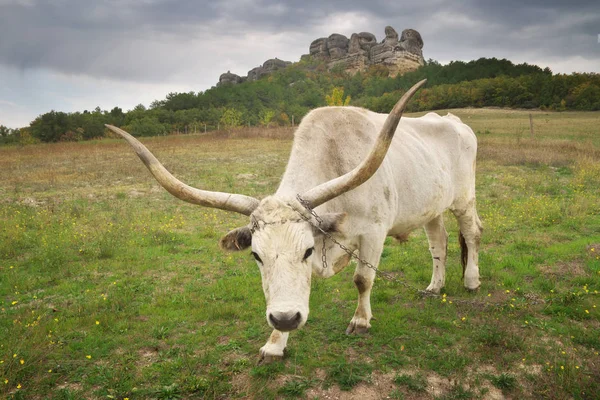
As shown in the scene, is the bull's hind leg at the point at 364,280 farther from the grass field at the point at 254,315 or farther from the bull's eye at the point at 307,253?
the bull's eye at the point at 307,253

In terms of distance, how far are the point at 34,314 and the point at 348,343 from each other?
4.29 m

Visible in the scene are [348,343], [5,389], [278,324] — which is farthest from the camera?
[348,343]

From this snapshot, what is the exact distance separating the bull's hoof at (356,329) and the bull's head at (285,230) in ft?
5.56

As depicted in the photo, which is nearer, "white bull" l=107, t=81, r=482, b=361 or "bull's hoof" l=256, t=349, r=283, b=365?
"white bull" l=107, t=81, r=482, b=361

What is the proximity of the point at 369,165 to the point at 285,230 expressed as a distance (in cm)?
98

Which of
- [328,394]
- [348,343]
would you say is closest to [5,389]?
[328,394]

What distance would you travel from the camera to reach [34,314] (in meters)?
5.45

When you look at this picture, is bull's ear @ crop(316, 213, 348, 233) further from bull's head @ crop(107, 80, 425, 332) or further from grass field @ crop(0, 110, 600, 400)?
grass field @ crop(0, 110, 600, 400)

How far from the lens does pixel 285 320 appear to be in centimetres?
323

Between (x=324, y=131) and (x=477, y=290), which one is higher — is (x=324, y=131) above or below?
above

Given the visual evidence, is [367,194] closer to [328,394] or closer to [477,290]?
[328,394]

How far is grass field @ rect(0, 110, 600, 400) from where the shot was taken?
13.1ft

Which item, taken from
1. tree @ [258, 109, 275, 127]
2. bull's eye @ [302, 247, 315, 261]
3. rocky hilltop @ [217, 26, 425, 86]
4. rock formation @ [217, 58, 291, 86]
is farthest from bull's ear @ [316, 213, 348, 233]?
rock formation @ [217, 58, 291, 86]

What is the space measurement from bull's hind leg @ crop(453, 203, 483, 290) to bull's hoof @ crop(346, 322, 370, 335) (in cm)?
219
